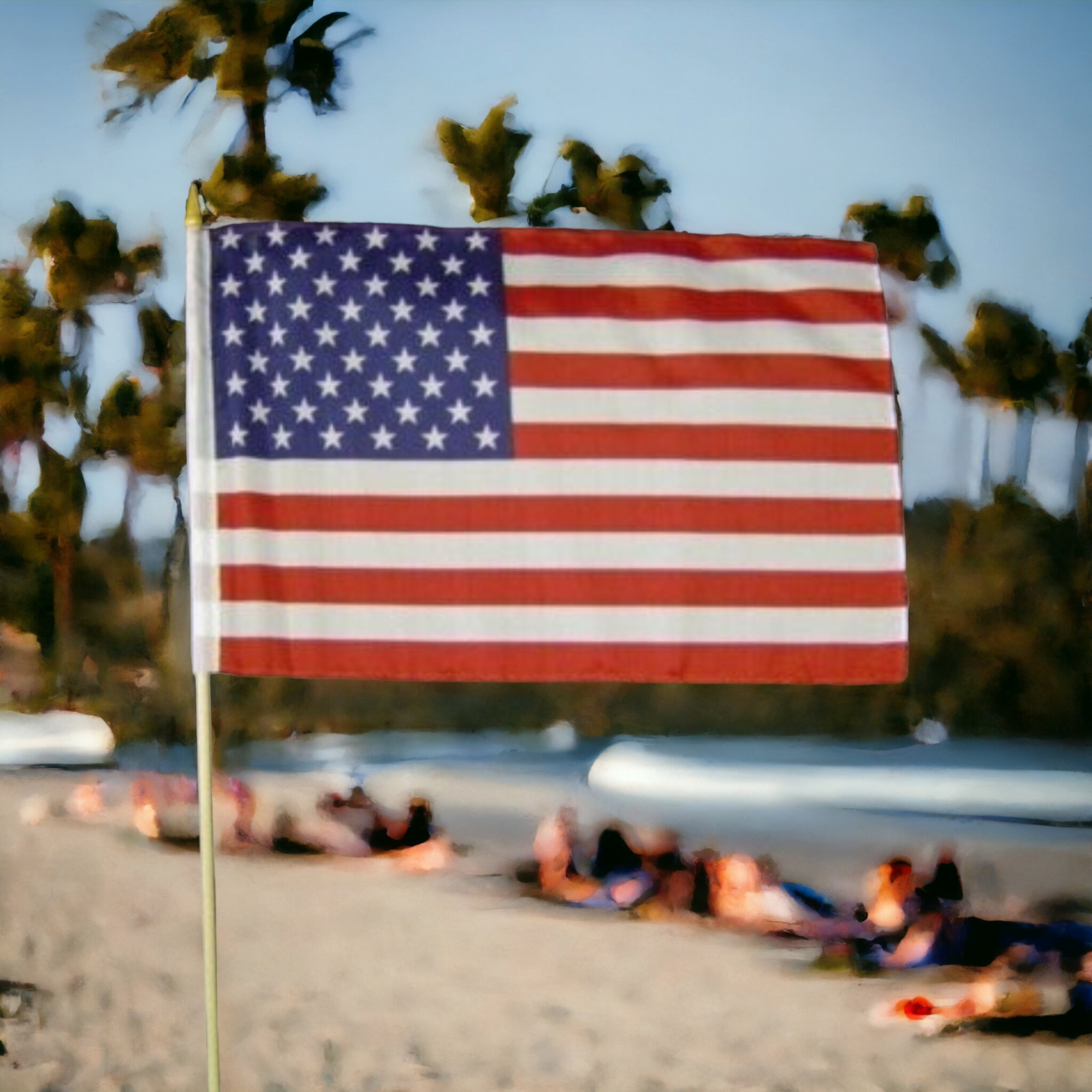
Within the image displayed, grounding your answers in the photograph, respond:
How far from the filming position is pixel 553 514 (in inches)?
195

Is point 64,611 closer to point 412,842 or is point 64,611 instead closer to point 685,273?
point 412,842

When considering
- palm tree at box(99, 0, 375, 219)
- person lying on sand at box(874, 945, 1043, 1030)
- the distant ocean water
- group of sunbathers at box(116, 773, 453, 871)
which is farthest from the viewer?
the distant ocean water

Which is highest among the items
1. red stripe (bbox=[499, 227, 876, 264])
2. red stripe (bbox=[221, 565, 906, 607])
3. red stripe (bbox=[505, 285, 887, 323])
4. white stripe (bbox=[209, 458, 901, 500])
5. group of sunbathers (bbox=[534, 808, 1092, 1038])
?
red stripe (bbox=[499, 227, 876, 264])

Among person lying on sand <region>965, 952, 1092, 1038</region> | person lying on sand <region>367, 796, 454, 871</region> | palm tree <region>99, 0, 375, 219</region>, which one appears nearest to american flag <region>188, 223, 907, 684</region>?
person lying on sand <region>965, 952, 1092, 1038</region>

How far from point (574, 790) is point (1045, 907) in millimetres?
15183

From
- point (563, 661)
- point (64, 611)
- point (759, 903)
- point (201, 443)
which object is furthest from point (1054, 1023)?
point (64, 611)

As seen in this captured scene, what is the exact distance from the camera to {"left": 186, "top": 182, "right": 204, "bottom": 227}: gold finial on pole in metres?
4.73

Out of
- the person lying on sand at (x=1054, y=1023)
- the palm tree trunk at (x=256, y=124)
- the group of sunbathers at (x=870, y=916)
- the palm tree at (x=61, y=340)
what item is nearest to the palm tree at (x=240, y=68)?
the palm tree trunk at (x=256, y=124)

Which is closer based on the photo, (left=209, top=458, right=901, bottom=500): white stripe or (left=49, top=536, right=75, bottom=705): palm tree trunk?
(left=209, top=458, right=901, bottom=500): white stripe

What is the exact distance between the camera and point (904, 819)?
2444 centimetres

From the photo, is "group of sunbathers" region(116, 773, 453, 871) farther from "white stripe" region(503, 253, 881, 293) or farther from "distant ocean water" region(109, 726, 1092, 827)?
"white stripe" region(503, 253, 881, 293)

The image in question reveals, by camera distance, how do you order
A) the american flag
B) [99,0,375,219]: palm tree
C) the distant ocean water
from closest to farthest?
1. the american flag
2. [99,0,375,219]: palm tree
3. the distant ocean water

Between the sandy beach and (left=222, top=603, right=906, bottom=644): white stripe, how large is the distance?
441cm

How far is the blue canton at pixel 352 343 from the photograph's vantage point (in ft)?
16.0
